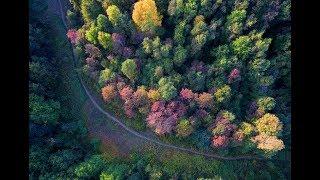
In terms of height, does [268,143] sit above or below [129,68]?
below

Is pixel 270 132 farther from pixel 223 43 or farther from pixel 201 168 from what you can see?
pixel 223 43

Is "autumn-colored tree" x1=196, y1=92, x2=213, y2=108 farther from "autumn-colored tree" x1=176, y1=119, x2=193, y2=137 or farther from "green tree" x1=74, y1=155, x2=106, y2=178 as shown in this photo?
"green tree" x1=74, y1=155, x2=106, y2=178

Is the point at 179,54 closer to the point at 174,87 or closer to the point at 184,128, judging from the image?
the point at 174,87

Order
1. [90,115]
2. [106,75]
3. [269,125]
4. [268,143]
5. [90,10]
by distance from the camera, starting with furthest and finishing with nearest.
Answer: [90,115] < [90,10] < [106,75] < [269,125] < [268,143]

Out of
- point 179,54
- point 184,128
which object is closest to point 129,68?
point 179,54

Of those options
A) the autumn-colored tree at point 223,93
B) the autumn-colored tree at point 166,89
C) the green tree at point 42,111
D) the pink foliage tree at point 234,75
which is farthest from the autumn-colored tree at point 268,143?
the green tree at point 42,111

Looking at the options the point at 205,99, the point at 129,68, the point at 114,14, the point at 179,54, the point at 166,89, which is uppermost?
the point at 114,14

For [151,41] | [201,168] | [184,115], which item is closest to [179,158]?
[201,168]
